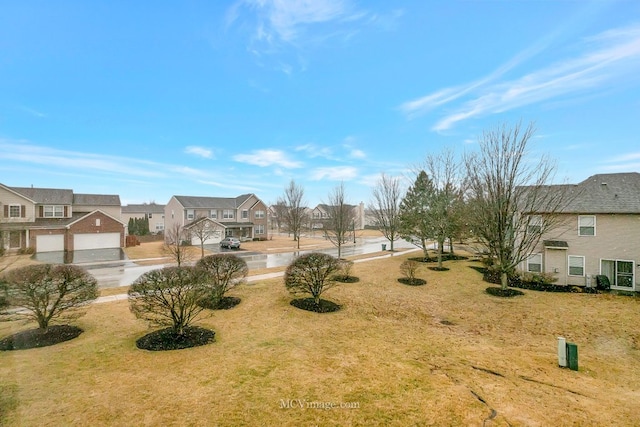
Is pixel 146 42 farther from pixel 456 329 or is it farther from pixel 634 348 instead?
pixel 634 348

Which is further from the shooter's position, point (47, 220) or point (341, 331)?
point (47, 220)

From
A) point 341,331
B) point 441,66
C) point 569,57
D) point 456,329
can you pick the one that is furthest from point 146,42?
point 569,57

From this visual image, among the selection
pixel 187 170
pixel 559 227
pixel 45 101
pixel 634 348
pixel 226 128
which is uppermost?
pixel 226 128

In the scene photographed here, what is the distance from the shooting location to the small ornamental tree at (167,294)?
8094 mm

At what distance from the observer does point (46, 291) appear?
850 centimetres

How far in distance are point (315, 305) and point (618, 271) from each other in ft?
59.2

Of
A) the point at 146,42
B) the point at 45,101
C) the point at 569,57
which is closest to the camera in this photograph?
the point at 45,101

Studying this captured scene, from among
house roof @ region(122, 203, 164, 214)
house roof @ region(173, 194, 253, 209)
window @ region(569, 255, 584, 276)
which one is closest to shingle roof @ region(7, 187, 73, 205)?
house roof @ region(173, 194, 253, 209)

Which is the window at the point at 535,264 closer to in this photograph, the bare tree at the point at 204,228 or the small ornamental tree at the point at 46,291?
the small ornamental tree at the point at 46,291

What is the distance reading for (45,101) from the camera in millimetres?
7094

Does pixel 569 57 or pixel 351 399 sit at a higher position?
pixel 569 57

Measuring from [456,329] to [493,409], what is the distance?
18.2 ft

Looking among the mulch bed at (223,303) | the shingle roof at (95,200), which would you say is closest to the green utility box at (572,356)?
the mulch bed at (223,303)

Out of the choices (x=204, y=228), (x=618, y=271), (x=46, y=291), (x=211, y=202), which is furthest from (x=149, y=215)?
(x=618, y=271)
